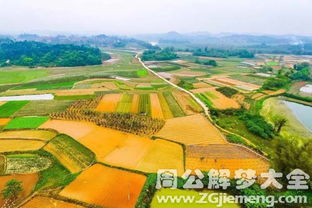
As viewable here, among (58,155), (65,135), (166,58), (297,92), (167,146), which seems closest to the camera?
(58,155)

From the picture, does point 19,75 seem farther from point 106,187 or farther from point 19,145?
point 106,187

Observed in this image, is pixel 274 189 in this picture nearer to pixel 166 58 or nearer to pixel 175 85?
pixel 175 85

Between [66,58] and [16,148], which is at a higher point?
[66,58]

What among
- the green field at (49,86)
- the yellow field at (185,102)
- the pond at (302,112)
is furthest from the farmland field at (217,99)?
the green field at (49,86)

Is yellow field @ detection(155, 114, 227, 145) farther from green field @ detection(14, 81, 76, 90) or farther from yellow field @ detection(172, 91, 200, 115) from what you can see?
green field @ detection(14, 81, 76, 90)

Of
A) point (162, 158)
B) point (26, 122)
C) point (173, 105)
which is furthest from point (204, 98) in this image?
point (26, 122)

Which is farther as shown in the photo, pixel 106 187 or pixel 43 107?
pixel 43 107

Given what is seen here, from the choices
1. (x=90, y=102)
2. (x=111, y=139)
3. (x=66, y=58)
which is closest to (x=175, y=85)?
(x=90, y=102)
